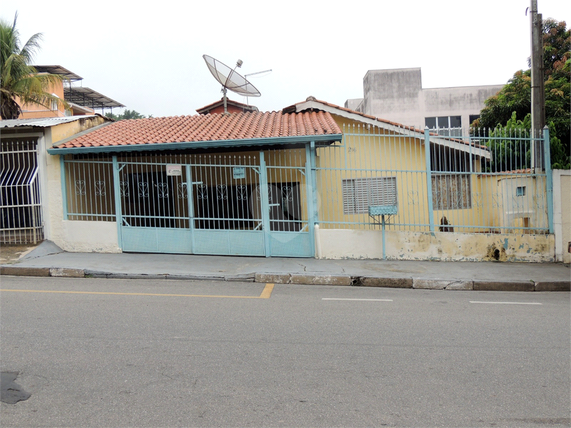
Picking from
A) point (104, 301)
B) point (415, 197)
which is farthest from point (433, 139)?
point (104, 301)

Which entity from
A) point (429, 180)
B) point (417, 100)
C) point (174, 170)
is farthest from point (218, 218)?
point (417, 100)

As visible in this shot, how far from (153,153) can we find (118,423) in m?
9.22

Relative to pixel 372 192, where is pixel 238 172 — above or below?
above

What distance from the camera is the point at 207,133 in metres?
12.0

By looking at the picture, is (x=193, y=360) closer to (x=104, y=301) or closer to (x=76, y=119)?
(x=104, y=301)

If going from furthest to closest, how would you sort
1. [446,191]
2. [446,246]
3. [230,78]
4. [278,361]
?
[230,78] → [446,246] → [446,191] → [278,361]

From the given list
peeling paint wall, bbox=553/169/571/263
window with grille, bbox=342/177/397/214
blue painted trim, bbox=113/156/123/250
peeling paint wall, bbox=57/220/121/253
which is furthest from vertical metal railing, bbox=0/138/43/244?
peeling paint wall, bbox=553/169/571/263

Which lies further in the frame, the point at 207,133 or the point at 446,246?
the point at 207,133

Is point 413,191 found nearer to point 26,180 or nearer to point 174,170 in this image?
point 174,170

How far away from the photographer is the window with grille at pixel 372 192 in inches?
476

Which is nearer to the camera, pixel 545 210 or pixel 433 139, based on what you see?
pixel 545 210

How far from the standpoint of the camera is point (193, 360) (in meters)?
4.57

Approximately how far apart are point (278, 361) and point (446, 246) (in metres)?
7.34

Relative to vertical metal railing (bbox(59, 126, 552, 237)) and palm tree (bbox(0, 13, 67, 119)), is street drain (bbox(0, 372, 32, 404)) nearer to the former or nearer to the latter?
vertical metal railing (bbox(59, 126, 552, 237))
